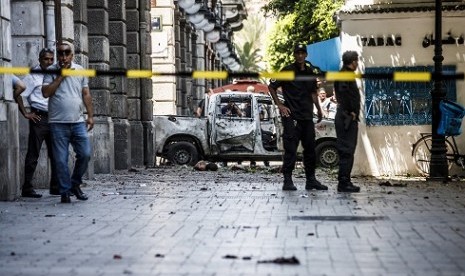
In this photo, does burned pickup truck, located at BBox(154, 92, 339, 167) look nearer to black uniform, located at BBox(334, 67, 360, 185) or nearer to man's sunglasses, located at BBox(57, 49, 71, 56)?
black uniform, located at BBox(334, 67, 360, 185)

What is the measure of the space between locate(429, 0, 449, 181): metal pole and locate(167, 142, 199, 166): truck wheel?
8.72 meters

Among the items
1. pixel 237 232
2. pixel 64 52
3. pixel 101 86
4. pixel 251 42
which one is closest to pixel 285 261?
pixel 237 232

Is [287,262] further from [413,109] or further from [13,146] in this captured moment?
[413,109]

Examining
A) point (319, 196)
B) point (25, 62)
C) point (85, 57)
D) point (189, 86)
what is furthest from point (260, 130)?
point (189, 86)

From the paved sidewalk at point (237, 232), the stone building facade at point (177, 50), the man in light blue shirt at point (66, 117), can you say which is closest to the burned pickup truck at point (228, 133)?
the stone building facade at point (177, 50)

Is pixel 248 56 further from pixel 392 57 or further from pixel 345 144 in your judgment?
pixel 345 144

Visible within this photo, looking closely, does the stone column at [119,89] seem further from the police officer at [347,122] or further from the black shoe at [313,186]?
the police officer at [347,122]

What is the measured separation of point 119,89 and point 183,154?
3.05 meters

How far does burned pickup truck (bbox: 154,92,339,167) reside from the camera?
941 inches

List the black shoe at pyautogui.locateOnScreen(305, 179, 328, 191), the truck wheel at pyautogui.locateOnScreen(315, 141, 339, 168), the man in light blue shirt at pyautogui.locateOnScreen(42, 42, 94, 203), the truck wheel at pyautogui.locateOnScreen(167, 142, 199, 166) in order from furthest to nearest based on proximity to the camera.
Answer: the truck wheel at pyautogui.locateOnScreen(167, 142, 199, 166)
the truck wheel at pyautogui.locateOnScreen(315, 141, 339, 168)
the black shoe at pyautogui.locateOnScreen(305, 179, 328, 191)
the man in light blue shirt at pyautogui.locateOnScreen(42, 42, 94, 203)

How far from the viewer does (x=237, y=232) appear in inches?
342

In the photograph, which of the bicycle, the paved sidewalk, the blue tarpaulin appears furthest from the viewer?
the blue tarpaulin

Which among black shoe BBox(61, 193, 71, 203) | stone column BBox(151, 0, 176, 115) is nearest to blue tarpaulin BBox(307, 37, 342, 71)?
black shoe BBox(61, 193, 71, 203)

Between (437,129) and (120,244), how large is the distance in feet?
29.0
